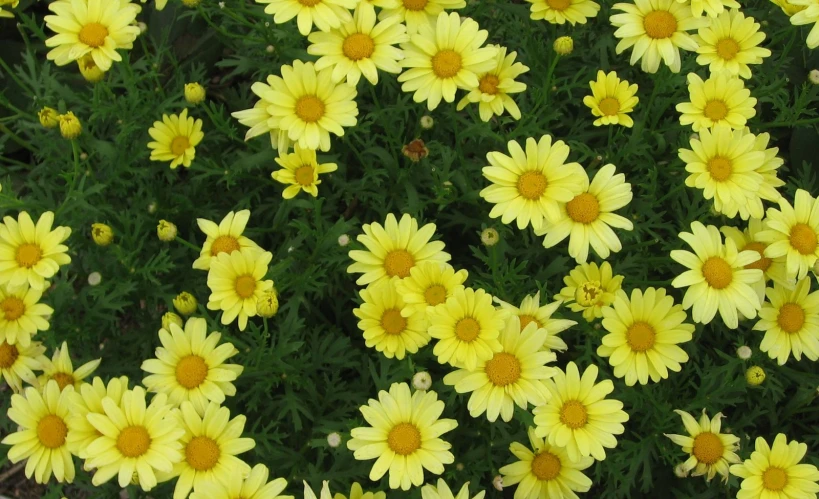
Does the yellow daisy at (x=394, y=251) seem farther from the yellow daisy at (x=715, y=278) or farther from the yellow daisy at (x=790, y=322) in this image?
the yellow daisy at (x=790, y=322)

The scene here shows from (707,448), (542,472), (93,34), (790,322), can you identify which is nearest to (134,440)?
(542,472)

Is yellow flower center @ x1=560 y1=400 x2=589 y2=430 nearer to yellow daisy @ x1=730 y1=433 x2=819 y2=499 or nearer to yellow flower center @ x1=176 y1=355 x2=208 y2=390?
yellow daisy @ x1=730 y1=433 x2=819 y2=499

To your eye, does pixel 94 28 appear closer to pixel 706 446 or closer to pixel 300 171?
pixel 300 171

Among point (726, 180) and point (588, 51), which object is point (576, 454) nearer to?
point (726, 180)

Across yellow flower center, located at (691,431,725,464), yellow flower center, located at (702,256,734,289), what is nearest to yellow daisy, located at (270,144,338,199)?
yellow flower center, located at (702,256,734,289)

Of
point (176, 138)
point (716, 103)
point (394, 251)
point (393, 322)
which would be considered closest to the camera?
point (393, 322)

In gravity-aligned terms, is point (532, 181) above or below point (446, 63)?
below

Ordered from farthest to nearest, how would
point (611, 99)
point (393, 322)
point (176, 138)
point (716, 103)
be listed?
point (176, 138) → point (611, 99) → point (716, 103) → point (393, 322)

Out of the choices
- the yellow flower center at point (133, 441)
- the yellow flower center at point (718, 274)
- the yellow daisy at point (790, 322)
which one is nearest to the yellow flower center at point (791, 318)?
the yellow daisy at point (790, 322)
